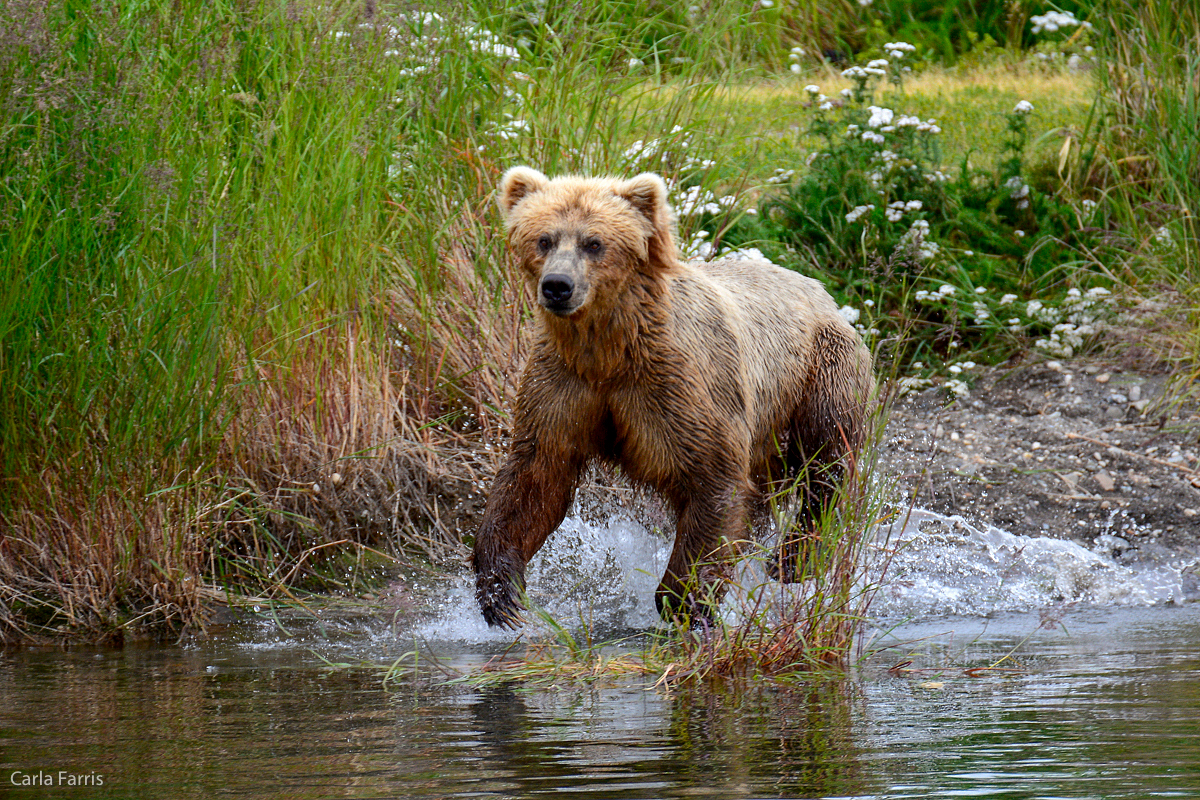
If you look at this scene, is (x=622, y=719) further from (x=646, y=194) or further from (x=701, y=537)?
(x=646, y=194)

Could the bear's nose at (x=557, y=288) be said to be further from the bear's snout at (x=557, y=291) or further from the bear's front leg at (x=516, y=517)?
the bear's front leg at (x=516, y=517)

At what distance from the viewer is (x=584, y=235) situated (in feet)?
17.2

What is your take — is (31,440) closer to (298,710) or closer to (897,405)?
(298,710)

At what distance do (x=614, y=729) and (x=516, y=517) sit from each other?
1870 mm

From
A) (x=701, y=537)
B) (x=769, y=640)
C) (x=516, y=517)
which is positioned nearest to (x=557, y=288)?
(x=516, y=517)

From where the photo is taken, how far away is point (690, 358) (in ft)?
18.1

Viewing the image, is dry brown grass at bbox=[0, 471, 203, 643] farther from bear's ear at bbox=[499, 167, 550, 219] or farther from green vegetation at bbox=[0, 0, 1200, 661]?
bear's ear at bbox=[499, 167, 550, 219]

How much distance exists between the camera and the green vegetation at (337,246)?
204 inches

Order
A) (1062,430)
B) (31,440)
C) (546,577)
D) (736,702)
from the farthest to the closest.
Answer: (1062,430), (546,577), (31,440), (736,702)

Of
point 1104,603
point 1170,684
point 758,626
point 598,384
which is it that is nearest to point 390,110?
point 598,384

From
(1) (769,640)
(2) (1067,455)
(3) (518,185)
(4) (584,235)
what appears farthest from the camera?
(2) (1067,455)

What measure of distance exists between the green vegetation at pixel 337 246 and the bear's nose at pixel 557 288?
1.13 metres

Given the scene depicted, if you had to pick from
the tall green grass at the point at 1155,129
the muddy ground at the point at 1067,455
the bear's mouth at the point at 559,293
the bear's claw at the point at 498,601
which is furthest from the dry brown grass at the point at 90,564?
the tall green grass at the point at 1155,129

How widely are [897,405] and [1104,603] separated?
104 inches
